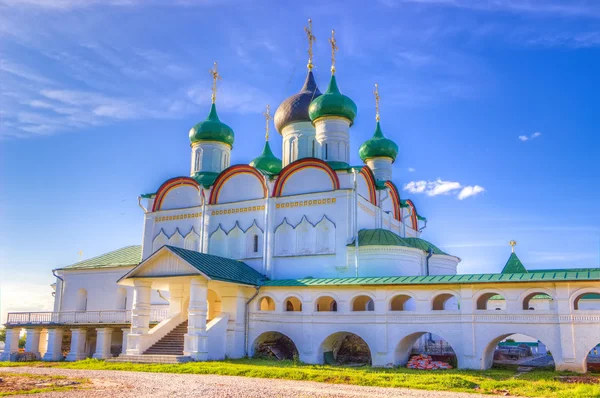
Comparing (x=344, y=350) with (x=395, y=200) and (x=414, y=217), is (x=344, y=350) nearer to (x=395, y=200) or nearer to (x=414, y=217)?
(x=395, y=200)

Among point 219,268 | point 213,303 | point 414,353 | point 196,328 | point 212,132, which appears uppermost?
point 212,132

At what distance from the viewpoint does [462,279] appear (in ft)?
48.2

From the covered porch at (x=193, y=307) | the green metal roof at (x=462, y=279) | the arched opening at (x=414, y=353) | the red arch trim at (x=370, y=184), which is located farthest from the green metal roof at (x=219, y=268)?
the red arch trim at (x=370, y=184)

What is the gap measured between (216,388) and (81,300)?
50.6ft

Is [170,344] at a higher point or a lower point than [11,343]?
higher

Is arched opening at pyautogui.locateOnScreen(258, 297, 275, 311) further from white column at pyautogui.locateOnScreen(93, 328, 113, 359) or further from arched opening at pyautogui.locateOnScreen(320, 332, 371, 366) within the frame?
white column at pyautogui.locateOnScreen(93, 328, 113, 359)

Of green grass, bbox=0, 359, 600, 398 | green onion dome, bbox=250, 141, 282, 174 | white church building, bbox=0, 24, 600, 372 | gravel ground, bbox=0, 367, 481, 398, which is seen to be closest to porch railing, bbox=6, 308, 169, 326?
white church building, bbox=0, 24, 600, 372

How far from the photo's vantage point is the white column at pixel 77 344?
19141 mm

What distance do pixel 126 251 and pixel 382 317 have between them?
45.5 ft

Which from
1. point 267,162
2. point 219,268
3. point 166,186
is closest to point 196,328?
point 219,268

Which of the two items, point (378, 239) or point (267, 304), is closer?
point (378, 239)

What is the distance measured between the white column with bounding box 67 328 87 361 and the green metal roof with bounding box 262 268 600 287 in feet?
23.6

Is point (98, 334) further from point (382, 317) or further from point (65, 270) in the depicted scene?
point (382, 317)

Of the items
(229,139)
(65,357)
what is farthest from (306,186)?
(65,357)
